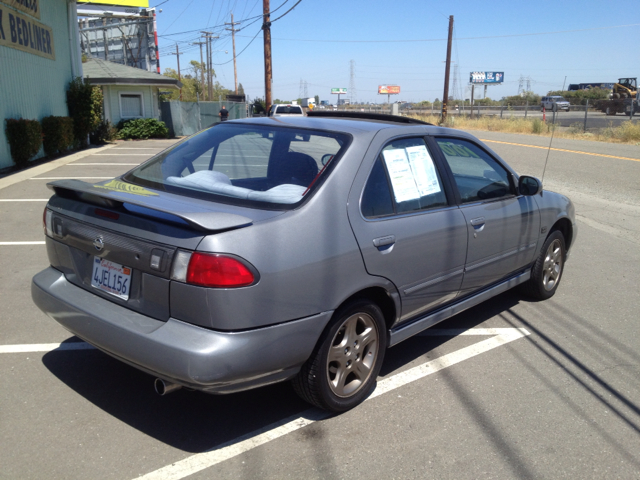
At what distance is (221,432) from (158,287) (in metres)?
0.96

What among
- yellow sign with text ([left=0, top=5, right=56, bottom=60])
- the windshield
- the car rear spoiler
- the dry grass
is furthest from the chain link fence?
the car rear spoiler

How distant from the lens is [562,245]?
5.58 metres

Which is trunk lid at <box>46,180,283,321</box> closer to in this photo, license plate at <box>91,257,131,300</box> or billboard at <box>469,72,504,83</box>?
license plate at <box>91,257,131,300</box>

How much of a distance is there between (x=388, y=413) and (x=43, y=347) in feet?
8.35

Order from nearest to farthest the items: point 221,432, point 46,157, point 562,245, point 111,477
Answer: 1. point 111,477
2. point 221,432
3. point 562,245
4. point 46,157

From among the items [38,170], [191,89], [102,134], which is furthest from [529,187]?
[191,89]

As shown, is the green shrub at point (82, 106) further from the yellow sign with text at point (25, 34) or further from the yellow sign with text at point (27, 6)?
the yellow sign with text at point (27, 6)

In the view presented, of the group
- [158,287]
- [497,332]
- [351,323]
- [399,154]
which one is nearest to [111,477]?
[158,287]

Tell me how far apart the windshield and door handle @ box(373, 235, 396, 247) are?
1.62 ft

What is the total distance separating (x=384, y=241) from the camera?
3340 mm

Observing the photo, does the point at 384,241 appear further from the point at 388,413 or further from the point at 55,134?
the point at 55,134

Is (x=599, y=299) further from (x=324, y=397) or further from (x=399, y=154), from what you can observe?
(x=324, y=397)

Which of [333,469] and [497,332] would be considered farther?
[497,332]

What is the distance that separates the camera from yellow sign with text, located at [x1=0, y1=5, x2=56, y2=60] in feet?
45.1
